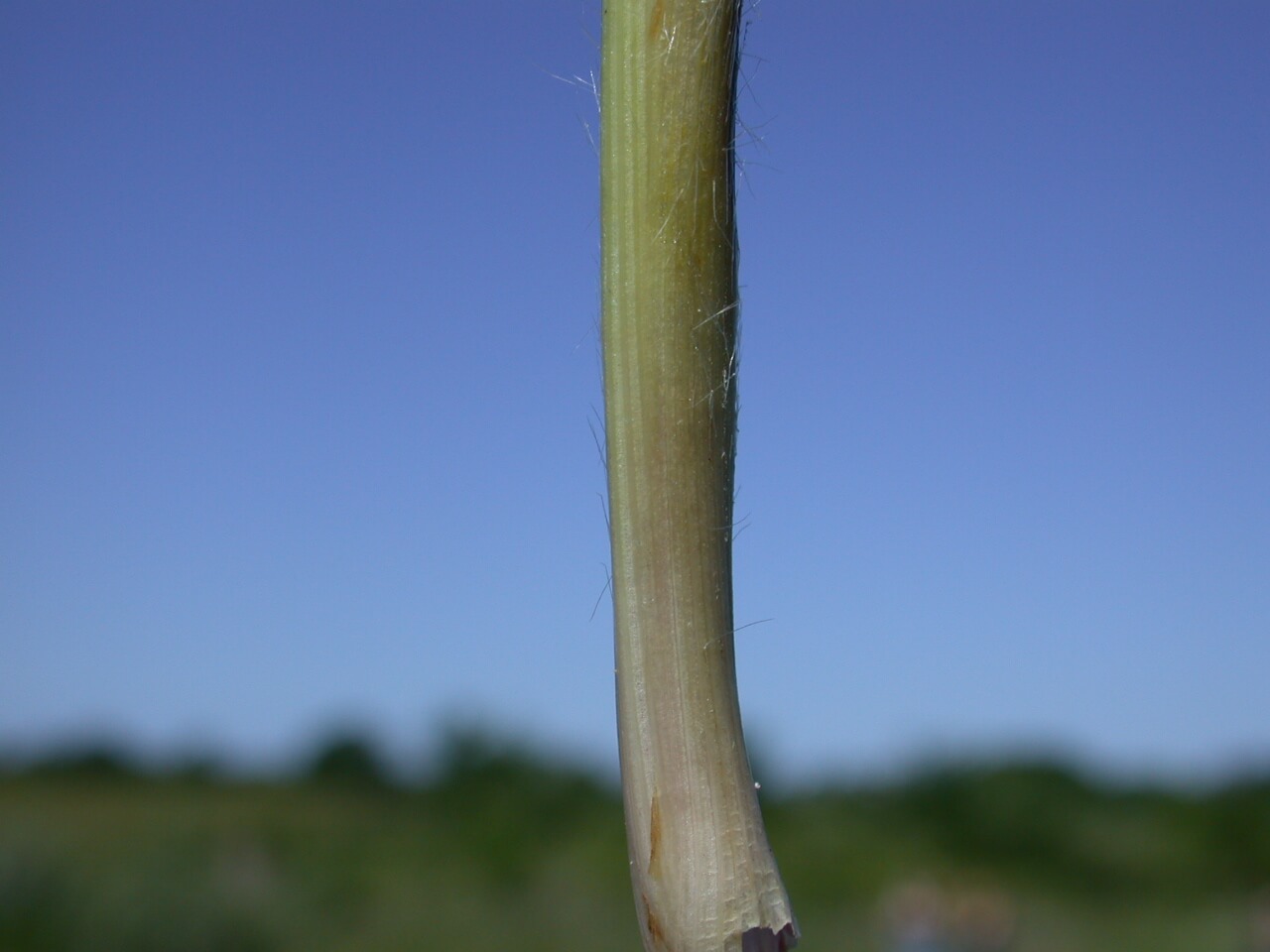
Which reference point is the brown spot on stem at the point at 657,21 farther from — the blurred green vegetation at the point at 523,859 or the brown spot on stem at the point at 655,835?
the blurred green vegetation at the point at 523,859

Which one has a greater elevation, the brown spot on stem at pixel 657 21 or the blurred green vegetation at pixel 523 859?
the brown spot on stem at pixel 657 21

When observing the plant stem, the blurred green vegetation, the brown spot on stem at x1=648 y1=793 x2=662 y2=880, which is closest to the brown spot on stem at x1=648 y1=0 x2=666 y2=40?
the plant stem

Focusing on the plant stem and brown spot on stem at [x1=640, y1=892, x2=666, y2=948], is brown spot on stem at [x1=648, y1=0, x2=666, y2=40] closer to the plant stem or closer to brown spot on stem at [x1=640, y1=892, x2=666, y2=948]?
the plant stem

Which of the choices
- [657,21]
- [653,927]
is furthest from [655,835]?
[657,21]

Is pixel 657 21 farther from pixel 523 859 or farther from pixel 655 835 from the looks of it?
pixel 523 859

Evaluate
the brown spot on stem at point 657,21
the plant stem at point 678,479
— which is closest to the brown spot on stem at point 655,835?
the plant stem at point 678,479

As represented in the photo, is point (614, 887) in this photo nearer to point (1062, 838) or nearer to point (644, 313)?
point (1062, 838)

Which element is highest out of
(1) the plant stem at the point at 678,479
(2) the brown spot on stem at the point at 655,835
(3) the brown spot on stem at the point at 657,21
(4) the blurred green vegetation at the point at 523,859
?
(3) the brown spot on stem at the point at 657,21

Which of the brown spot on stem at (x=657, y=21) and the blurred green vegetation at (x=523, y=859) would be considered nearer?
the brown spot on stem at (x=657, y=21)

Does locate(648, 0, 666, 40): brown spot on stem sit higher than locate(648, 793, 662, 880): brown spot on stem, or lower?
higher
